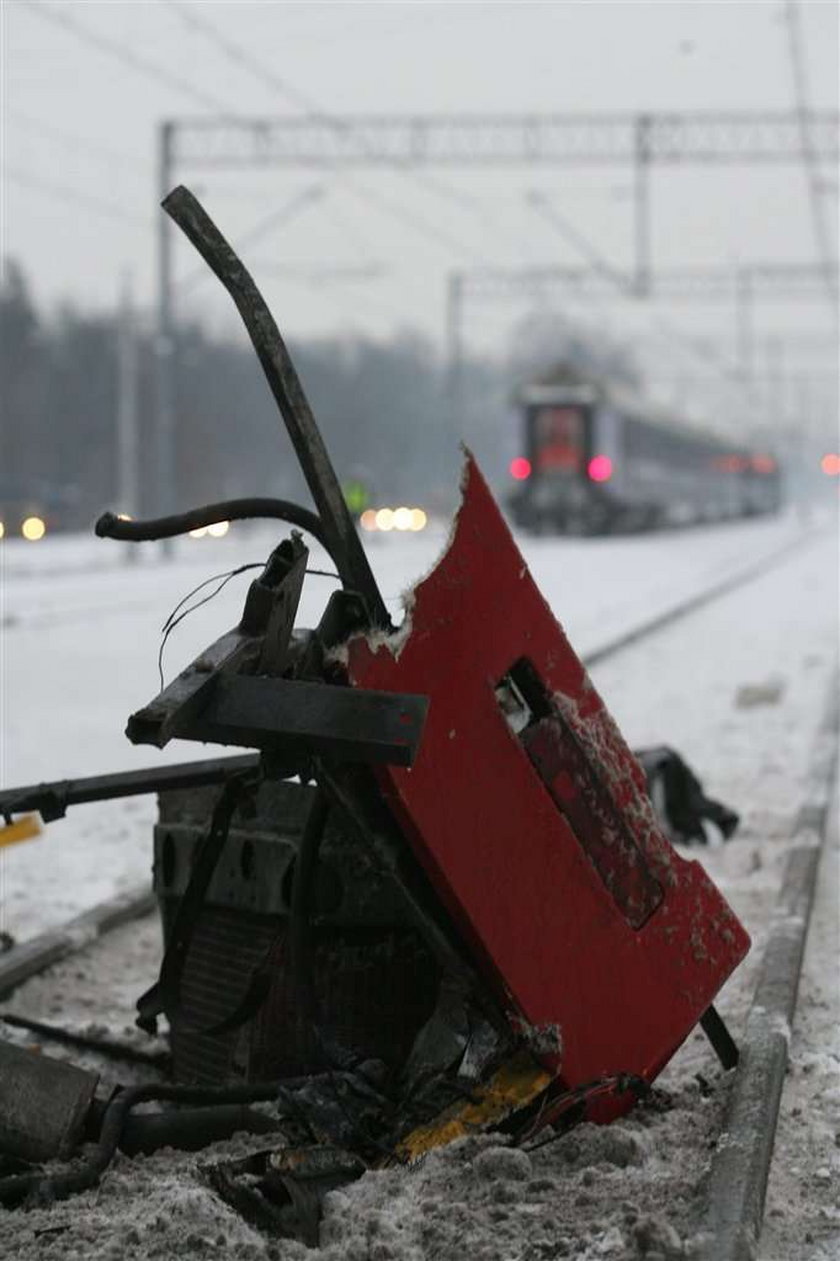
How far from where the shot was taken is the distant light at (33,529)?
39625 mm

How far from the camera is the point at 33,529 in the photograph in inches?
1585

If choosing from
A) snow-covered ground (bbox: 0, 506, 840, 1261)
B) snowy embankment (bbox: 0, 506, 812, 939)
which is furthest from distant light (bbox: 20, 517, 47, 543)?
snow-covered ground (bbox: 0, 506, 840, 1261)

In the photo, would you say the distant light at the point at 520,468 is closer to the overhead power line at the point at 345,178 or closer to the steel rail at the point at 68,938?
the overhead power line at the point at 345,178

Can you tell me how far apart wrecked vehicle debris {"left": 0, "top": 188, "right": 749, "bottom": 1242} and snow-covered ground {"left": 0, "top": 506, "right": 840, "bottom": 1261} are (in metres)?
0.10

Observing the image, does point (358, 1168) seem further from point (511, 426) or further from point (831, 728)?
point (511, 426)

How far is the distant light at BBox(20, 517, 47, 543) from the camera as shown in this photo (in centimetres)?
3962

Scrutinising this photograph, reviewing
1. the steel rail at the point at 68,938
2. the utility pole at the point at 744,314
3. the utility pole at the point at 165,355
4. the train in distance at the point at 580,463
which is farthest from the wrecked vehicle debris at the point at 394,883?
the utility pole at the point at 744,314

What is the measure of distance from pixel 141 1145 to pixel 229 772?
855 mm

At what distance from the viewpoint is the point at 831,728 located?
11602 millimetres

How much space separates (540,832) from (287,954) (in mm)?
720

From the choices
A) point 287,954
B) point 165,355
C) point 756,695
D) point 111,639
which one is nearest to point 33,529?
point 165,355

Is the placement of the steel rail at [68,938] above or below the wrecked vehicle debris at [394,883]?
below

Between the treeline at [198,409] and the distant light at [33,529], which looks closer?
the distant light at [33,529]

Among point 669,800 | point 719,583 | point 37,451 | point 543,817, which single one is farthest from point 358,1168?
point 37,451
